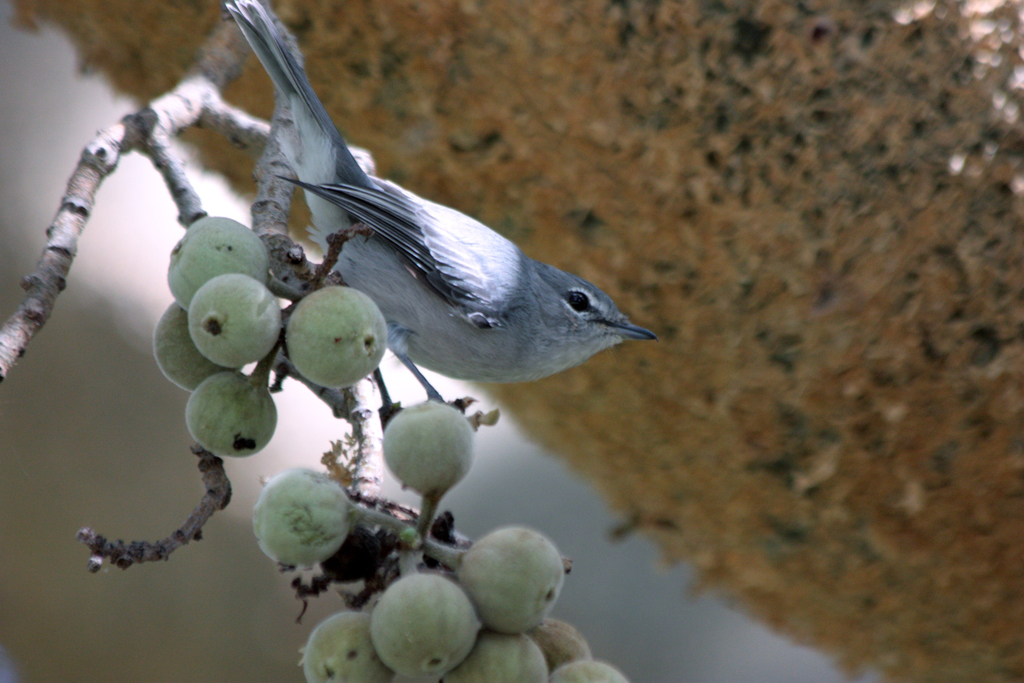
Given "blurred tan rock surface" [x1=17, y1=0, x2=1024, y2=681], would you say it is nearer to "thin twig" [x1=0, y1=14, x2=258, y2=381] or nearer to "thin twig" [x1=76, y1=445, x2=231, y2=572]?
"thin twig" [x1=0, y1=14, x2=258, y2=381]

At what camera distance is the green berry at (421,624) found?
19.5 inches

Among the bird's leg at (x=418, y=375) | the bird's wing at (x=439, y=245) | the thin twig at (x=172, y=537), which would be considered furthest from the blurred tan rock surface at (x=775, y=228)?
the thin twig at (x=172, y=537)

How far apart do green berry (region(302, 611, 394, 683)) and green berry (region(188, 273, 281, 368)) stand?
0.74 ft

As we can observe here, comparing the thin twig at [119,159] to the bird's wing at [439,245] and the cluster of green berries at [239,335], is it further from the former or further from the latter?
the bird's wing at [439,245]

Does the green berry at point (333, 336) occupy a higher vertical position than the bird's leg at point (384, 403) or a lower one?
lower

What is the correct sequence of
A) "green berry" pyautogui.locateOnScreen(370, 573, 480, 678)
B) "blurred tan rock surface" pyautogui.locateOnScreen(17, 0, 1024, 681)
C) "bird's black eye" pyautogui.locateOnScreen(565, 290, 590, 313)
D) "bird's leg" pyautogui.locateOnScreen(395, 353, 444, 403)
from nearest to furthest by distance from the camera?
"green berry" pyautogui.locateOnScreen(370, 573, 480, 678), "bird's leg" pyautogui.locateOnScreen(395, 353, 444, 403), "bird's black eye" pyautogui.locateOnScreen(565, 290, 590, 313), "blurred tan rock surface" pyautogui.locateOnScreen(17, 0, 1024, 681)

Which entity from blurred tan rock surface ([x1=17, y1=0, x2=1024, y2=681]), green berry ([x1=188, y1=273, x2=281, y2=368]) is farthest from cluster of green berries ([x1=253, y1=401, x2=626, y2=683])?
blurred tan rock surface ([x1=17, y1=0, x2=1024, y2=681])

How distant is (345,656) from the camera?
53 centimetres

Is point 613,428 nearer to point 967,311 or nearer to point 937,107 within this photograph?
point 967,311

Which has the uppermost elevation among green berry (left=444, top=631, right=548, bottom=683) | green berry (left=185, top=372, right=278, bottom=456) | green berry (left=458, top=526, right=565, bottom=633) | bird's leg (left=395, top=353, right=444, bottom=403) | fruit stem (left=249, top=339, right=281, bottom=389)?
bird's leg (left=395, top=353, right=444, bottom=403)

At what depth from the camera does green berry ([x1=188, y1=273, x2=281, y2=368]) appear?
57cm

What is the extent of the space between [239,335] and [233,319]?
0.01m

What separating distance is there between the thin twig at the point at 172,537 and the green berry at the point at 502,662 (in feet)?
0.81

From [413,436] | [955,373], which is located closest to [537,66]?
[955,373]
